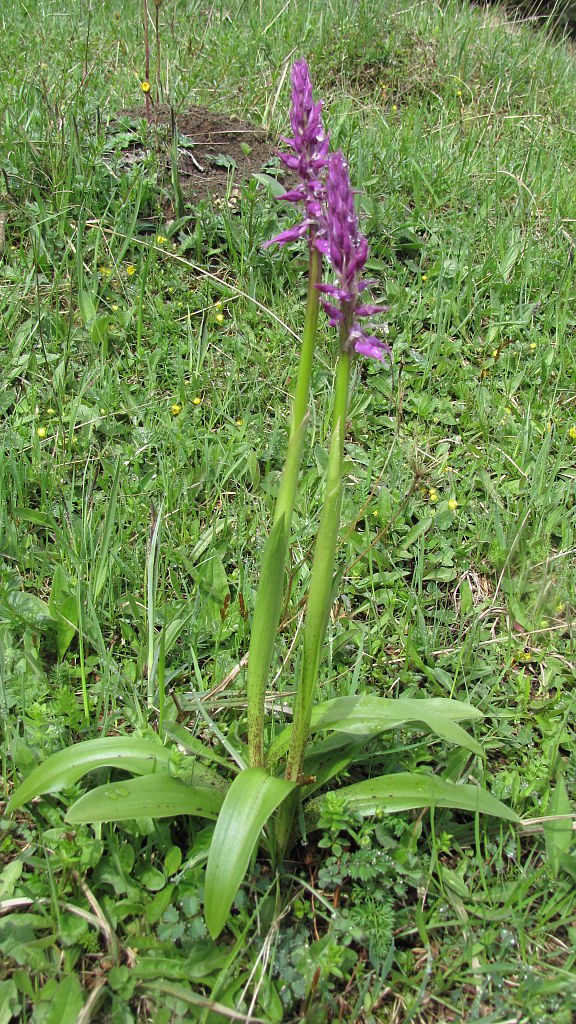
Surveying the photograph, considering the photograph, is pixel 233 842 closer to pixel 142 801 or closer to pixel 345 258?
pixel 142 801

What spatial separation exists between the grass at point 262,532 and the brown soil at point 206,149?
18 cm

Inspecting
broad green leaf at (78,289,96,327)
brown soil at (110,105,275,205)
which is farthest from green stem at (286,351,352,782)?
brown soil at (110,105,275,205)

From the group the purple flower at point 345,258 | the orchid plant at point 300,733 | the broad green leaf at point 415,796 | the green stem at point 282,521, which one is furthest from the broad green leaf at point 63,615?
the purple flower at point 345,258

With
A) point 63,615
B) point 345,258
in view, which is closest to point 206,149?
point 63,615

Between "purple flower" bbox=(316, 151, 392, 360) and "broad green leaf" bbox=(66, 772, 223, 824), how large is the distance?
98 centimetres

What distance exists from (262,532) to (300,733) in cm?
110

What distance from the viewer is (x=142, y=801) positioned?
1546 millimetres

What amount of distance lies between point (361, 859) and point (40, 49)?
5608 millimetres

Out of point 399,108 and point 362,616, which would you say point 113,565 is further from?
point 399,108

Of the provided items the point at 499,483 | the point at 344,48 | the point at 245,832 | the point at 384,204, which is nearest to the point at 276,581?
the point at 245,832

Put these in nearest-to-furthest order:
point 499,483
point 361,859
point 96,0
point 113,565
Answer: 1. point 361,859
2. point 113,565
3. point 499,483
4. point 96,0

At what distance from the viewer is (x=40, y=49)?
518 centimetres

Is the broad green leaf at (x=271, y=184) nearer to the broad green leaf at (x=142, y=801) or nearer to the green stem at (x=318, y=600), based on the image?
the green stem at (x=318, y=600)

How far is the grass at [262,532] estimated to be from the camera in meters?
1.58
